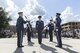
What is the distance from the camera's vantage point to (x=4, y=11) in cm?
9062

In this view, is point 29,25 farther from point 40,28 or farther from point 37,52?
point 37,52

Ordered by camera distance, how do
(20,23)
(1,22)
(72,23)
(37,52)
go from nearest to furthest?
(37,52)
(20,23)
(1,22)
(72,23)

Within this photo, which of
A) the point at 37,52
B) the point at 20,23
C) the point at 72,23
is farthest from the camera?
the point at 72,23

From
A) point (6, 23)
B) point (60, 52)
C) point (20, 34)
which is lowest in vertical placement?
point (60, 52)

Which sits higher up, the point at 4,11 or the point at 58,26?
the point at 4,11

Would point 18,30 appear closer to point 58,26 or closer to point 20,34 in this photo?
point 20,34

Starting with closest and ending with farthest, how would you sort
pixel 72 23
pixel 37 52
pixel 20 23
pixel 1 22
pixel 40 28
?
pixel 37 52
pixel 20 23
pixel 40 28
pixel 1 22
pixel 72 23

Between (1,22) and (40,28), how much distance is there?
71.7 metres

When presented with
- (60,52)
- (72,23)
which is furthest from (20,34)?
(72,23)

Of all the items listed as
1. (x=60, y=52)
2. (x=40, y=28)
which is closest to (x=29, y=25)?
(x=40, y=28)

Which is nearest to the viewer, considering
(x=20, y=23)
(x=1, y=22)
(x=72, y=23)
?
(x=20, y=23)

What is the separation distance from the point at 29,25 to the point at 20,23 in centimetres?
300

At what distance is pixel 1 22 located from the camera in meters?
86.4

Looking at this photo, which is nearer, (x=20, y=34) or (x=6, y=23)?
(x=20, y=34)
